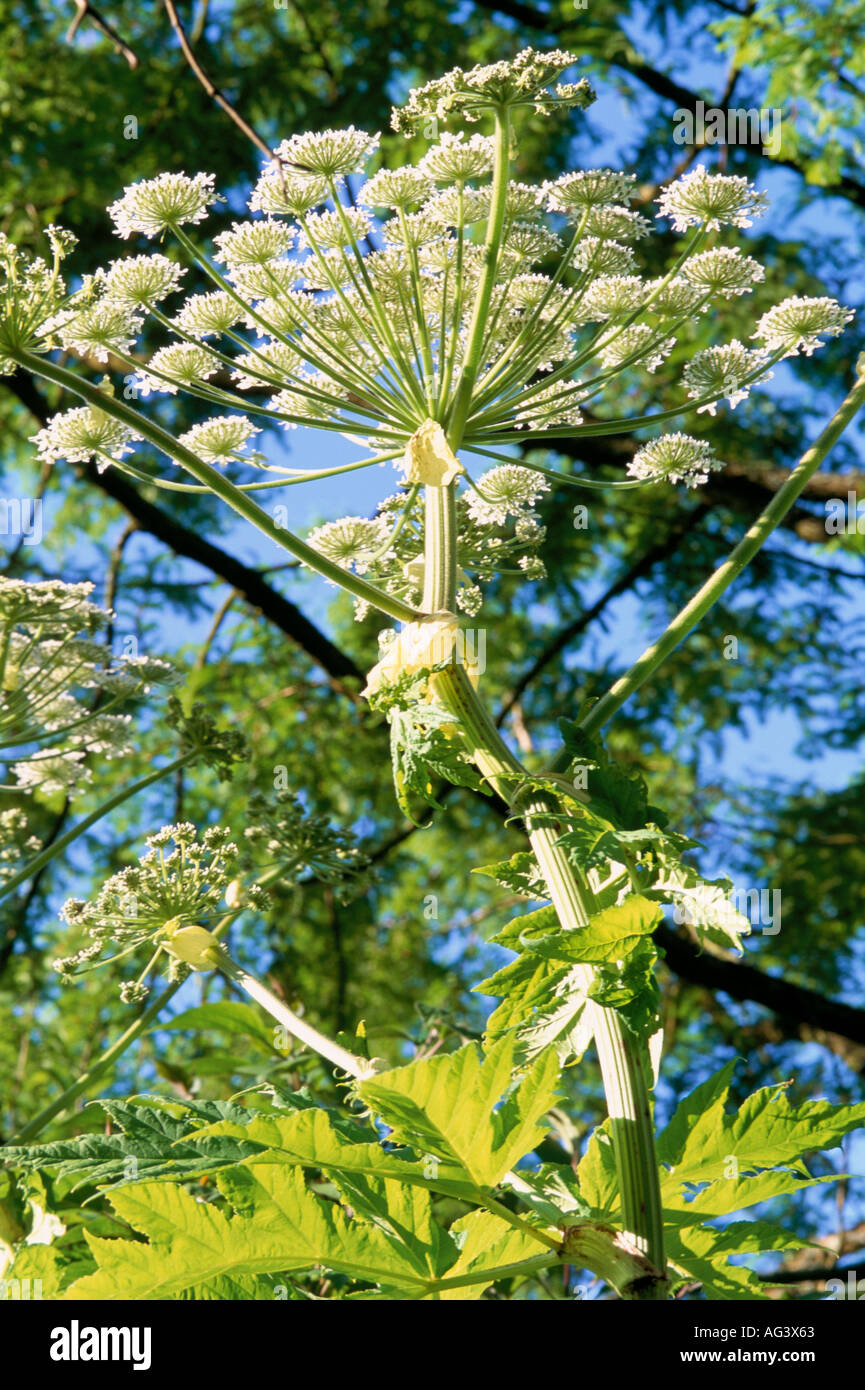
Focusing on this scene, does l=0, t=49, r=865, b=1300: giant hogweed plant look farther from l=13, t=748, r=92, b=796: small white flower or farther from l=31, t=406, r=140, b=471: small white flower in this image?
l=13, t=748, r=92, b=796: small white flower

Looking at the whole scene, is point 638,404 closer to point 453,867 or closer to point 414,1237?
point 453,867

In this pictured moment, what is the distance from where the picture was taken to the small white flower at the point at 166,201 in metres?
2.07

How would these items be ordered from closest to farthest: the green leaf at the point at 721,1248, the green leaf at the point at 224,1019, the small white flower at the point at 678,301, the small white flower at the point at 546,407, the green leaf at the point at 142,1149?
the green leaf at the point at 142,1149 → the green leaf at the point at 721,1248 → the small white flower at the point at 546,407 → the small white flower at the point at 678,301 → the green leaf at the point at 224,1019

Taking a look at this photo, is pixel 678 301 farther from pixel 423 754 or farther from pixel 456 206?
pixel 423 754

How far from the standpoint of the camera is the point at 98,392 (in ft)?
5.10

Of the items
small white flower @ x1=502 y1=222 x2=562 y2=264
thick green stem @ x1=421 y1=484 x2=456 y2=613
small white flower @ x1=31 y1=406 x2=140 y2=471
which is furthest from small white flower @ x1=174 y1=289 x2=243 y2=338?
thick green stem @ x1=421 y1=484 x2=456 y2=613

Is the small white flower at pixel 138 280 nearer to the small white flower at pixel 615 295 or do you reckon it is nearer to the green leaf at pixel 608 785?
the small white flower at pixel 615 295

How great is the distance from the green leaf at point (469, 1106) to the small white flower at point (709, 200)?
147 cm

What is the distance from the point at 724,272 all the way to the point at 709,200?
14cm

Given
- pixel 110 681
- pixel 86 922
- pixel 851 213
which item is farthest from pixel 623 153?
pixel 86 922

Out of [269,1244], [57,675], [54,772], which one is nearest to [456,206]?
[269,1244]

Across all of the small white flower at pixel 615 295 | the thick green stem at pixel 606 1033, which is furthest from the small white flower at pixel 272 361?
the thick green stem at pixel 606 1033

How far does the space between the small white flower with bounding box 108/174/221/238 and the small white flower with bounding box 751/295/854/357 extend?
95 centimetres

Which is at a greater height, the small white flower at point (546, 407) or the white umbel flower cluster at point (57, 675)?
the white umbel flower cluster at point (57, 675)
